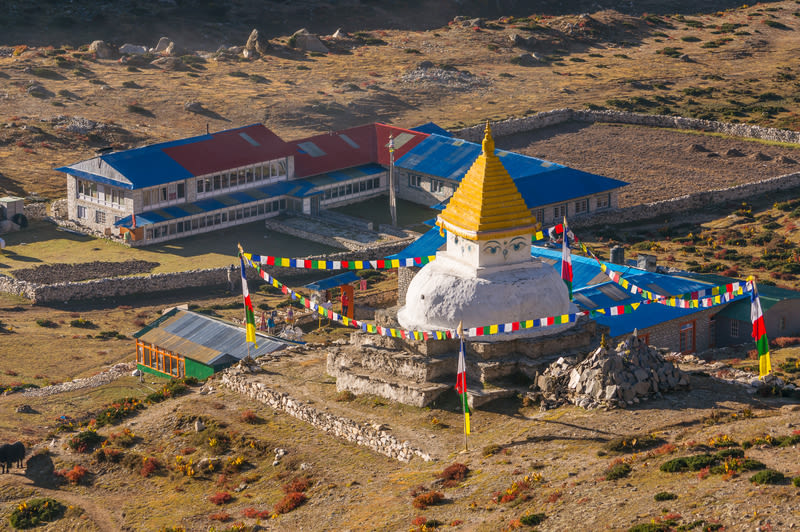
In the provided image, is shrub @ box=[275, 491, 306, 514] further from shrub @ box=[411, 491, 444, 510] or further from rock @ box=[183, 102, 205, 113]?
rock @ box=[183, 102, 205, 113]

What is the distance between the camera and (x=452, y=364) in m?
51.3

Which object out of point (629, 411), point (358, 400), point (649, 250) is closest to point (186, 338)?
point (358, 400)

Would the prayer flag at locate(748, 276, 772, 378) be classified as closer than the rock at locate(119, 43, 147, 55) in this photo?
Yes

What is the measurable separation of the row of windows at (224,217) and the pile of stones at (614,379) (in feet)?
166

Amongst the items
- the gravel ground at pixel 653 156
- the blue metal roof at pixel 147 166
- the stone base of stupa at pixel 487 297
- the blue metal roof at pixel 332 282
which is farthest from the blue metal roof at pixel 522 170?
the stone base of stupa at pixel 487 297


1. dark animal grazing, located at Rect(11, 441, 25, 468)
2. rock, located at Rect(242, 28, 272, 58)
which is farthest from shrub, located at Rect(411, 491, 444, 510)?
rock, located at Rect(242, 28, 272, 58)

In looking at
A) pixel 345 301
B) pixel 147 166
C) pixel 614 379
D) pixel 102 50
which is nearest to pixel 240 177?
pixel 147 166

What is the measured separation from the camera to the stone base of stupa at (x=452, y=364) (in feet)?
165

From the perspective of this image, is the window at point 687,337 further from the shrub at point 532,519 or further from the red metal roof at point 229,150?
the red metal roof at point 229,150

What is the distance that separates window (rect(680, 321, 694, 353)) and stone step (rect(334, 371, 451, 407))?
1933 centimetres

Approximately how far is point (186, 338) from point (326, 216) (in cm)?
3301

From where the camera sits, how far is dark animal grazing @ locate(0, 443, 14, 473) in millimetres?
52531

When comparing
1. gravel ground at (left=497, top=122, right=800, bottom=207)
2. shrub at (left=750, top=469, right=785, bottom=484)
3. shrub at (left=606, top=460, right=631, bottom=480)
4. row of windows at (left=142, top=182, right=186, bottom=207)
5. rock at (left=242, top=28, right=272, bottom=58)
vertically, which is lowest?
row of windows at (left=142, top=182, right=186, bottom=207)

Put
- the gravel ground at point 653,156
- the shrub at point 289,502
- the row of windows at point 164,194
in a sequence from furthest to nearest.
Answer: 1. the gravel ground at point 653,156
2. the row of windows at point 164,194
3. the shrub at point 289,502
